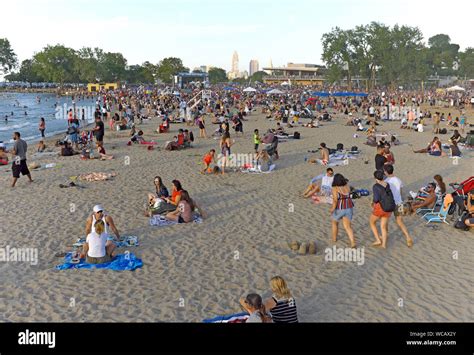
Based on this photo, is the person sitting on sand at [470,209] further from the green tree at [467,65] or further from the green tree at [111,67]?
the green tree at [111,67]

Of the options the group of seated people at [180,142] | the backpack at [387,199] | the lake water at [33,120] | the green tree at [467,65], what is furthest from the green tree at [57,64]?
the backpack at [387,199]

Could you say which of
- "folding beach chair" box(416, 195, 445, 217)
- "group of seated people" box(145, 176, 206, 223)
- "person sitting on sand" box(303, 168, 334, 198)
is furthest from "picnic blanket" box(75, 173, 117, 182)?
"folding beach chair" box(416, 195, 445, 217)

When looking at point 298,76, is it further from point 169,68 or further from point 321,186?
point 321,186

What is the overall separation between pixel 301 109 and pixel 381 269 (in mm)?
30343

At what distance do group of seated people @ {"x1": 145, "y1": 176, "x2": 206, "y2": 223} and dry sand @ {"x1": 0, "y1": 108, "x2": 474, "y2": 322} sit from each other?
0.89 feet

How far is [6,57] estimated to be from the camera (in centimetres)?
15812

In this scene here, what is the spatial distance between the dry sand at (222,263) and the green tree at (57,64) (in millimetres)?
134667

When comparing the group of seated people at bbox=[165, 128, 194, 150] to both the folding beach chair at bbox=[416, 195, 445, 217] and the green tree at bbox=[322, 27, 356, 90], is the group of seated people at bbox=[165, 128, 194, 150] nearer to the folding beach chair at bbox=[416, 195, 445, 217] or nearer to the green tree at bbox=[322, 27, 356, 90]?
the folding beach chair at bbox=[416, 195, 445, 217]

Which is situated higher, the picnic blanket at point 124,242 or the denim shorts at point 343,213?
the denim shorts at point 343,213

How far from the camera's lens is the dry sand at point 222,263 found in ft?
18.9

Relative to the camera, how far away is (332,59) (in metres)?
73.9

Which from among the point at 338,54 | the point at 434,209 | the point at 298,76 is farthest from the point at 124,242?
the point at 298,76
